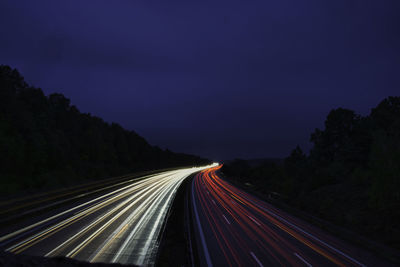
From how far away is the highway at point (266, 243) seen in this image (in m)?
10.7

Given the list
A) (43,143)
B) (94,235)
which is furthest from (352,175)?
(43,143)

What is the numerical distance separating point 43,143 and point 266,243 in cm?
4357

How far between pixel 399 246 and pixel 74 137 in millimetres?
71306

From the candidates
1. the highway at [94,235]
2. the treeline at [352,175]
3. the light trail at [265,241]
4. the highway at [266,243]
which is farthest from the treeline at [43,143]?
the treeline at [352,175]

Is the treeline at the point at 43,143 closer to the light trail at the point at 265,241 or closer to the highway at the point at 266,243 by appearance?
the highway at the point at 266,243

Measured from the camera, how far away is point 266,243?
1281 centimetres

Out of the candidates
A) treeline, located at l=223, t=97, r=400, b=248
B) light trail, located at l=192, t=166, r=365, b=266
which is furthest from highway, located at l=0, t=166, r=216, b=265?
treeline, located at l=223, t=97, r=400, b=248

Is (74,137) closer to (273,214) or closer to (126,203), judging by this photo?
(126,203)

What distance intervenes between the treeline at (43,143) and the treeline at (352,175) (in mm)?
32207

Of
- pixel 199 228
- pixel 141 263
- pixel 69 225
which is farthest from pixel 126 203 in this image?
pixel 141 263

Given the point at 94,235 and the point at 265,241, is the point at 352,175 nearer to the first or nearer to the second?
the point at 265,241

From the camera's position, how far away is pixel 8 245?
38.0ft

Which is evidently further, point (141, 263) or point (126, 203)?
point (126, 203)

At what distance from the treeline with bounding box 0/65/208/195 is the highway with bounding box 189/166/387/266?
80.6 feet
